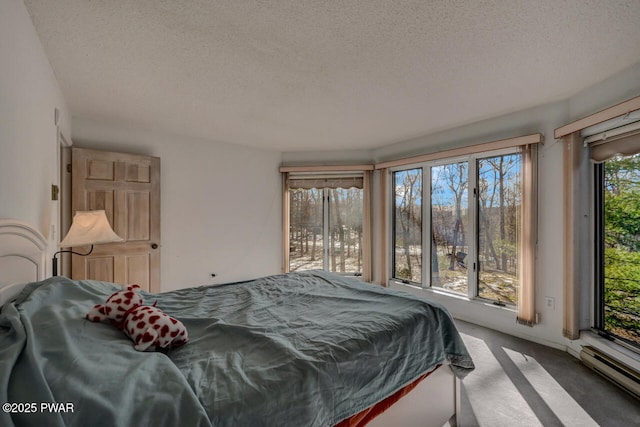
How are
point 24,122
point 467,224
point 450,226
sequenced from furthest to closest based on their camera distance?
1. point 450,226
2. point 467,224
3. point 24,122

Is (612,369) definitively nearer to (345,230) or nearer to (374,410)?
(374,410)

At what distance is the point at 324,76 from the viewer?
7.07 ft

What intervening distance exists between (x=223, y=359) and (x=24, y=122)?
1639 mm

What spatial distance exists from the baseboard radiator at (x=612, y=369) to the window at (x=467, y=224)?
2.11 ft

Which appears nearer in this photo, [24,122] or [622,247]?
[24,122]

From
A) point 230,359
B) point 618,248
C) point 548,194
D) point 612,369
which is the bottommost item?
point 612,369

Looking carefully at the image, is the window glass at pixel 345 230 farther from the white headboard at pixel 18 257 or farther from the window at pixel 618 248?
the white headboard at pixel 18 257

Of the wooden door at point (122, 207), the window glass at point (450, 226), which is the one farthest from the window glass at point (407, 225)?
the wooden door at point (122, 207)

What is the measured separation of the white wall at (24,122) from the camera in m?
1.24

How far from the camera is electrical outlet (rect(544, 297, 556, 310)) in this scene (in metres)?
2.69

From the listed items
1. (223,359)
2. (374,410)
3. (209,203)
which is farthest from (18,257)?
(209,203)

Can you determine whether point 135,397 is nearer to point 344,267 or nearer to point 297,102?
point 297,102

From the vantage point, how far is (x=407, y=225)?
416 centimetres

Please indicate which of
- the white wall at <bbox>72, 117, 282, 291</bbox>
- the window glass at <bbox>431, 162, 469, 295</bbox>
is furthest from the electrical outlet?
the white wall at <bbox>72, 117, 282, 291</bbox>
